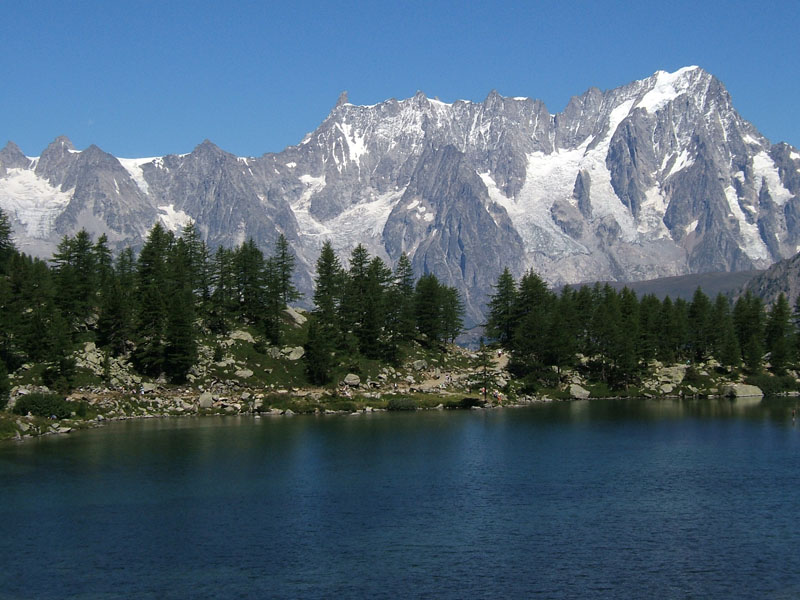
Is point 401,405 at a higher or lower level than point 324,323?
lower

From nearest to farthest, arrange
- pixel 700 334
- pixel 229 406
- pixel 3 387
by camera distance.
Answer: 1. pixel 3 387
2. pixel 229 406
3. pixel 700 334

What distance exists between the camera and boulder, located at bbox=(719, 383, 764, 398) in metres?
162

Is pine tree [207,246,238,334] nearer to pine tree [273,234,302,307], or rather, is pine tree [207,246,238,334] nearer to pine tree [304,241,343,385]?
pine tree [273,234,302,307]

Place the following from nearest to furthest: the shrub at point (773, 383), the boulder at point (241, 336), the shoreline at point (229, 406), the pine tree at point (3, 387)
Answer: the pine tree at point (3, 387), the shoreline at point (229, 406), the boulder at point (241, 336), the shrub at point (773, 383)

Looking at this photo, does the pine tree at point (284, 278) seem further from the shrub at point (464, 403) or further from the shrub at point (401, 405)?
the shrub at point (464, 403)

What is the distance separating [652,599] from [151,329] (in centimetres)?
9929

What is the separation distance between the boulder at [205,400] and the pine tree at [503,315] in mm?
66919

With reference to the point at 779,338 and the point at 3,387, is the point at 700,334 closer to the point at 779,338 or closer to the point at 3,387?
the point at 779,338

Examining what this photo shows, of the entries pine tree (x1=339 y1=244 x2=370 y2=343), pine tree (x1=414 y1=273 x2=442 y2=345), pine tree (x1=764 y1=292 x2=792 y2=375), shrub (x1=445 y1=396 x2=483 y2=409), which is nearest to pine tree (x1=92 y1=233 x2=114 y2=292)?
pine tree (x1=339 y1=244 x2=370 y2=343)

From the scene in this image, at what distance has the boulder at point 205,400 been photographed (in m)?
128

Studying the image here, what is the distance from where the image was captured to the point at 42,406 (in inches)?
4375

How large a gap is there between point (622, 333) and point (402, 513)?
4041 inches

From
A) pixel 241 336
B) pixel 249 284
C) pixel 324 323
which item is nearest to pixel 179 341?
pixel 241 336

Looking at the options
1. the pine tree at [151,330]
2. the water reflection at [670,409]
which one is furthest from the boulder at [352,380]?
the pine tree at [151,330]
